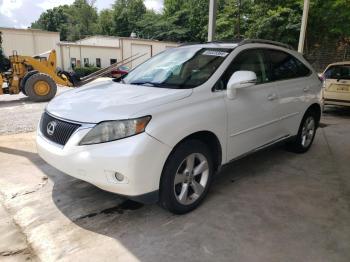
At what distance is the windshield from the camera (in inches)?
140

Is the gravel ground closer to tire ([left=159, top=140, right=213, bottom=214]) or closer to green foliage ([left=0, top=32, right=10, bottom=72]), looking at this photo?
green foliage ([left=0, top=32, right=10, bottom=72])

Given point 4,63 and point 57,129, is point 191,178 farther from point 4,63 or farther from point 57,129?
point 4,63

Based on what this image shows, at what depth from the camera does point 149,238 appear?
2.93 meters

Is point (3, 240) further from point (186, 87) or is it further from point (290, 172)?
point (290, 172)

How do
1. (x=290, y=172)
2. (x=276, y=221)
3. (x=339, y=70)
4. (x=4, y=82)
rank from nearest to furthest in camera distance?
1. (x=276, y=221)
2. (x=290, y=172)
3. (x=339, y=70)
4. (x=4, y=82)

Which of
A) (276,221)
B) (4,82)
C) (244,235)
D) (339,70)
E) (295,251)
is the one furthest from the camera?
(4,82)

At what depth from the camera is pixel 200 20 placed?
1638 inches

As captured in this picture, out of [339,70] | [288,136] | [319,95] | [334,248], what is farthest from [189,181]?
[339,70]

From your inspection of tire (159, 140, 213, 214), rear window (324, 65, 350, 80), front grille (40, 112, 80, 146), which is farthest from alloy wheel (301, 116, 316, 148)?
rear window (324, 65, 350, 80)

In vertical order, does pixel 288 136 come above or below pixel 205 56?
below

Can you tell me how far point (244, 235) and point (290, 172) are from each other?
1.87 m

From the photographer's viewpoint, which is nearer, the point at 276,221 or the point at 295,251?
the point at 295,251

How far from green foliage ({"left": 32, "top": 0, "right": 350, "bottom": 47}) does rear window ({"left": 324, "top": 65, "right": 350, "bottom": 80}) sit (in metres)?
4.86

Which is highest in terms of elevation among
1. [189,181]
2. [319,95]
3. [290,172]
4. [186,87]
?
[186,87]
